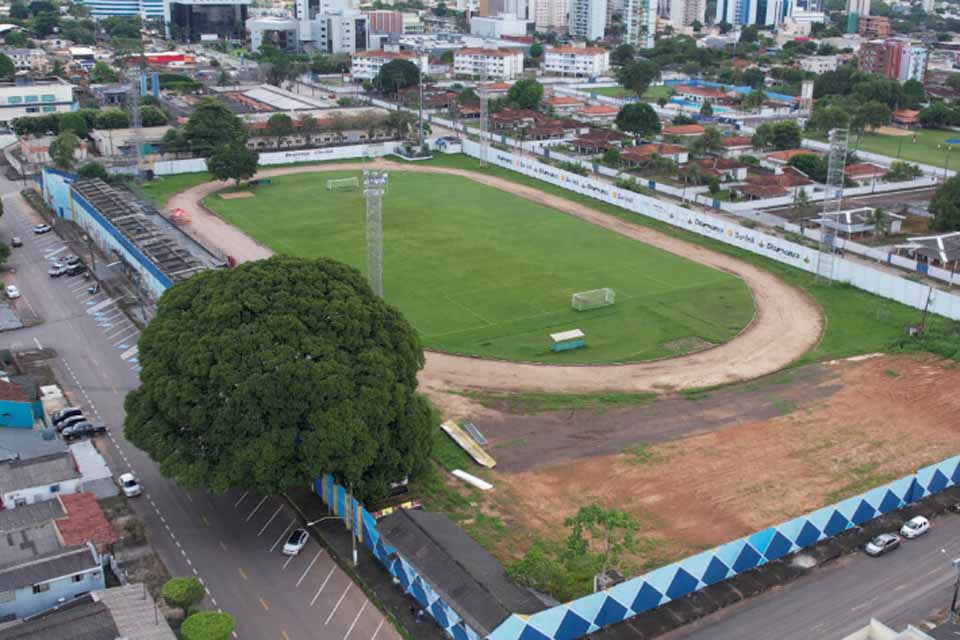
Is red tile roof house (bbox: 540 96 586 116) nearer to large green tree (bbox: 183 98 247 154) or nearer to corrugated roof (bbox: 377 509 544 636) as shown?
large green tree (bbox: 183 98 247 154)

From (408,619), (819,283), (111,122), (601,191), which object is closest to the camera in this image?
(408,619)

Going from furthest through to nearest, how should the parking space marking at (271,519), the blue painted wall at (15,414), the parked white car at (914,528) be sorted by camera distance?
the blue painted wall at (15,414)
the parked white car at (914,528)
the parking space marking at (271,519)

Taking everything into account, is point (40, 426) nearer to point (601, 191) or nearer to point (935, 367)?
point (935, 367)

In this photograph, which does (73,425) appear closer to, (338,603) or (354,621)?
(338,603)

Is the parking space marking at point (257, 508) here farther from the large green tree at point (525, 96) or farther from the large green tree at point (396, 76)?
the large green tree at point (396, 76)

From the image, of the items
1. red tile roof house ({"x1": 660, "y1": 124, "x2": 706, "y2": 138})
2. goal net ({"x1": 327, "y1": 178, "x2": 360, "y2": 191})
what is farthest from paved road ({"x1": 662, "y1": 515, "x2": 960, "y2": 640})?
red tile roof house ({"x1": 660, "y1": 124, "x2": 706, "y2": 138})

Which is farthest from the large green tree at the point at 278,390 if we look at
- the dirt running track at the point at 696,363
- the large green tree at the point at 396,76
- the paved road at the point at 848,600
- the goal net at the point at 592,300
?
the large green tree at the point at 396,76

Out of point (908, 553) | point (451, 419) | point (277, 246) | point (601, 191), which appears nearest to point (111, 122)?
point (277, 246)
